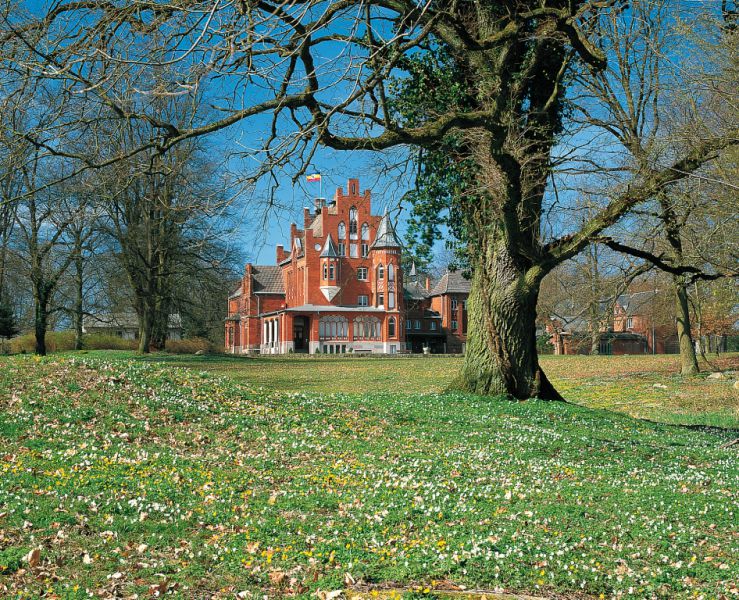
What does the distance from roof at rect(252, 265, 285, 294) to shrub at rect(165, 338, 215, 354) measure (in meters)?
29.3

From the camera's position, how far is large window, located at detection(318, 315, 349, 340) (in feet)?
250

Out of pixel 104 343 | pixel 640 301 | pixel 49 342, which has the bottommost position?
pixel 104 343

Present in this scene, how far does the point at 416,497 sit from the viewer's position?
724cm

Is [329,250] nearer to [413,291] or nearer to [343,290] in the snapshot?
[343,290]

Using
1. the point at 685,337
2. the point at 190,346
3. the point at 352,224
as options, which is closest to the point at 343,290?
the point at 352,224

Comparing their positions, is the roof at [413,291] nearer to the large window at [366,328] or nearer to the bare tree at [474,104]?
the large window at [366,328]

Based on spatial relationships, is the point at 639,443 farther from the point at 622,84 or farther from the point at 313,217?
the point at 313,217

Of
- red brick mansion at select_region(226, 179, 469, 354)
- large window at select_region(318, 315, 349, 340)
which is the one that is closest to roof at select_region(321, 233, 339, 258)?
red brick mansion at select_region(226, 179, 469, 354)

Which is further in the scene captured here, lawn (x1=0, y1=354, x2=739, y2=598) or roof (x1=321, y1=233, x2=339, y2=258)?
roof (x1=321, y1=233, x2=339, y2=258)

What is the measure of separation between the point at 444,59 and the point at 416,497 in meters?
11.5

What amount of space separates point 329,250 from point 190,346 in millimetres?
26924

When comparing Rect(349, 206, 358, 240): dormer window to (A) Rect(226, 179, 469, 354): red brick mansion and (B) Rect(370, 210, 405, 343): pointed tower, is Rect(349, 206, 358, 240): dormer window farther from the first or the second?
(B) Rect(370, 210, 405, 343): pointed tower

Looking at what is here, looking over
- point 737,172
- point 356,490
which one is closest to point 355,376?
point 737,172

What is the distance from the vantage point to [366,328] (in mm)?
77750
